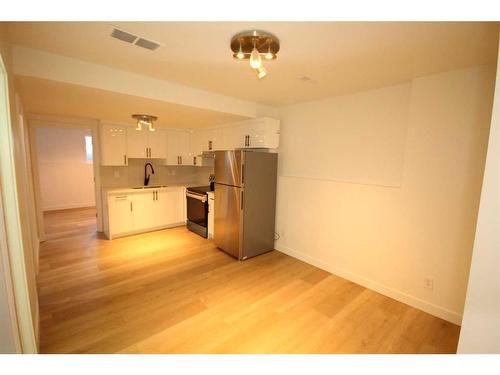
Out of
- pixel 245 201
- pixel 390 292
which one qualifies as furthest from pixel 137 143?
pixel 390 292

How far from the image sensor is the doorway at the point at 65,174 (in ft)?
19.4

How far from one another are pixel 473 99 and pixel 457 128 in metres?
0.25

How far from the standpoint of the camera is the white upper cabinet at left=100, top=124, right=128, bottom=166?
4.04 meters

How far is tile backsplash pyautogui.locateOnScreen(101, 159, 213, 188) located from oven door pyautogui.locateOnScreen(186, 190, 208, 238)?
0.84 m

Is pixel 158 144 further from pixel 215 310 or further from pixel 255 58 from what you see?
pixel 255 58

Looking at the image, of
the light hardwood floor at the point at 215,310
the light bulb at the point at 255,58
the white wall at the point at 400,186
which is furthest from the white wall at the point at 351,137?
the light bulb at the point at 255,58

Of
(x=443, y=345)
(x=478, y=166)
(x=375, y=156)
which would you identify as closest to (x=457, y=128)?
(x=478, y=166)

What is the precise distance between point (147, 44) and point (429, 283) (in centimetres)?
335

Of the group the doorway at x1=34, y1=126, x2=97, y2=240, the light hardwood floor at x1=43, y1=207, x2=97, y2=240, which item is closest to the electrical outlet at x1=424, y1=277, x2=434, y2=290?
the light hardwood floor at x1=43, y1=207, x2=97, y2=240

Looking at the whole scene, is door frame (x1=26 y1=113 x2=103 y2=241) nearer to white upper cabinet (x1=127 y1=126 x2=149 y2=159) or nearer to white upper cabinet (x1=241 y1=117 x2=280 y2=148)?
white upper cabinet (x1=127 y1=126 x2=149 y2=159)

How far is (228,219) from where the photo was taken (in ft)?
11.3

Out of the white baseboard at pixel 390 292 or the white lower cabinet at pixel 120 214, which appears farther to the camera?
the white lower cabinet at pixel 120 214

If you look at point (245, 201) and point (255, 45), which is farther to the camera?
point (245, 201)

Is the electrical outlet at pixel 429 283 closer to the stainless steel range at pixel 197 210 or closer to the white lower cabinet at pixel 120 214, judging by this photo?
the stainless steel range at pixel 197 210
